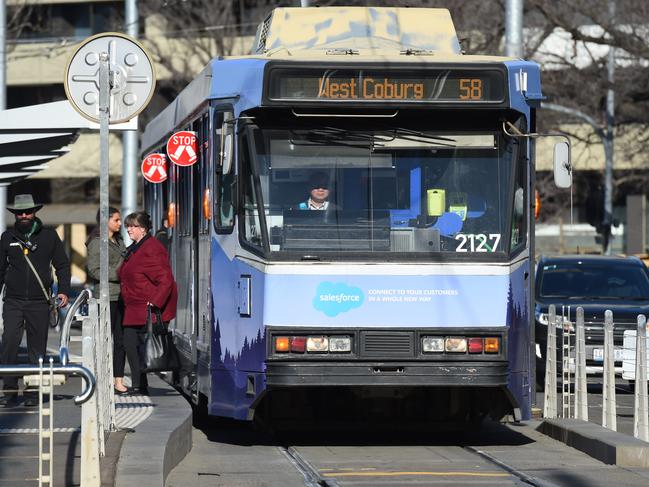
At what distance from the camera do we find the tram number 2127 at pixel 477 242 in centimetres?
1152

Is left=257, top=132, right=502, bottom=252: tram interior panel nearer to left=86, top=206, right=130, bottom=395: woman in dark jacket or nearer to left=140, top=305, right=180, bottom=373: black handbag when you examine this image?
left=140, top=305, right=180, bottom=373: black handbag

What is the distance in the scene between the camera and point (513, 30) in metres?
17.4

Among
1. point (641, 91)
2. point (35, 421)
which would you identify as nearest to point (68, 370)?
point (35, 421)

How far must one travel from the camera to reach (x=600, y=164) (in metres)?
49.8

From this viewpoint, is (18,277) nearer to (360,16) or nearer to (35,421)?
(35,421)

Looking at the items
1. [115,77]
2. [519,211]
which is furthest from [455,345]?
[115,77]

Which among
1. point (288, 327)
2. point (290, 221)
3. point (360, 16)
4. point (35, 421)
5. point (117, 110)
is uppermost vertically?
point (360, 16)

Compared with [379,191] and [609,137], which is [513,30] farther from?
[609,137]

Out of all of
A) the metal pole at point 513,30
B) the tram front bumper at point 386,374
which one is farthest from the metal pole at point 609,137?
the tram front bumper at point 386,374

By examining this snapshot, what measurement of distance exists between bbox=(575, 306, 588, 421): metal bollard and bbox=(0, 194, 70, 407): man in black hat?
4586mm

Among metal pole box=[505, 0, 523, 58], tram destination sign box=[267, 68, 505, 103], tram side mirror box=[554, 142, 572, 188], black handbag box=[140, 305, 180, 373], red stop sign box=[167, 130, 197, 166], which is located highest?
metal pole box=[505, 0, 523, 58]

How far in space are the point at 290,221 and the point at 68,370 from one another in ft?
13.4

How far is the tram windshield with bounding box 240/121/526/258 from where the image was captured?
37.3 ft

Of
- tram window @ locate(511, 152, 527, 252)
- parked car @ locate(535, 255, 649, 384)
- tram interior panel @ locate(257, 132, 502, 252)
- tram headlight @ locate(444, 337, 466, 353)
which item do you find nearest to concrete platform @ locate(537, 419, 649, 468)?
tram headlight @ locate(444, 337, 466, 353)
